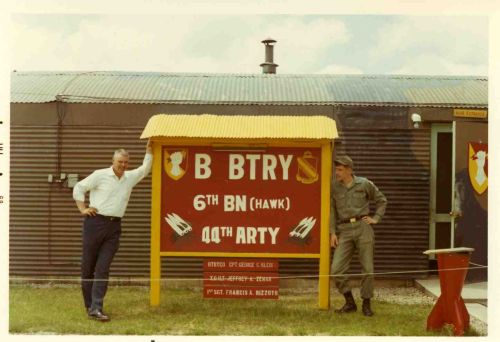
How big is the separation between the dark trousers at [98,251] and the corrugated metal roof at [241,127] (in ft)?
3.45

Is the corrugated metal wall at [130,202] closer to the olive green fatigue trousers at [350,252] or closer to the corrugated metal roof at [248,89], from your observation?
the corrugated metal roof at [248,89]

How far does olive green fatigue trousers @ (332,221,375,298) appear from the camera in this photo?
7.64 metres

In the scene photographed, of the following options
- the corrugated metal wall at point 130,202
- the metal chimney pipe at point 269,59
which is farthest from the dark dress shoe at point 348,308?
the metal chimney pipe at point 269,59

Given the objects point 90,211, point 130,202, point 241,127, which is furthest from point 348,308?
point 130,202

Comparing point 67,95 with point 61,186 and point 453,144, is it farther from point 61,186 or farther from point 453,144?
point 453,144

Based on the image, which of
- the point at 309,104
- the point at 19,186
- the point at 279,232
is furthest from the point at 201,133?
the point at 19,186

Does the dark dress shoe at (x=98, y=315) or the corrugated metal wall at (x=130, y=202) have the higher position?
the corrugated metal wall at (x=130, y=202)

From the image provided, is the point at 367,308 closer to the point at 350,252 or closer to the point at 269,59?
the point at 350,252

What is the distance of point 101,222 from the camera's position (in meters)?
7.35

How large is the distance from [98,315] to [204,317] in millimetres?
1136

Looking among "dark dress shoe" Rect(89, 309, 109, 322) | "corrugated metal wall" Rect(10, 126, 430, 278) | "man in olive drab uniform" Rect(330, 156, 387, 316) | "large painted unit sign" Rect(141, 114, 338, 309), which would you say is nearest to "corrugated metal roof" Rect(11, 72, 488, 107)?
"corrugated metal wall" Rect(10, 126, 430, 278)

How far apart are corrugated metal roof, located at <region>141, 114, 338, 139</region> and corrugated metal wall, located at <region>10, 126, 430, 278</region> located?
1.65m

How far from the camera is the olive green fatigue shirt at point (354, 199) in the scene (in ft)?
25.2

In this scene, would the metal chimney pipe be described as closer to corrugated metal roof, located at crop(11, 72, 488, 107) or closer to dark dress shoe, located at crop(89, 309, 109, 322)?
corrugated metal roof, located at crop(11, 72, 488, 107)
